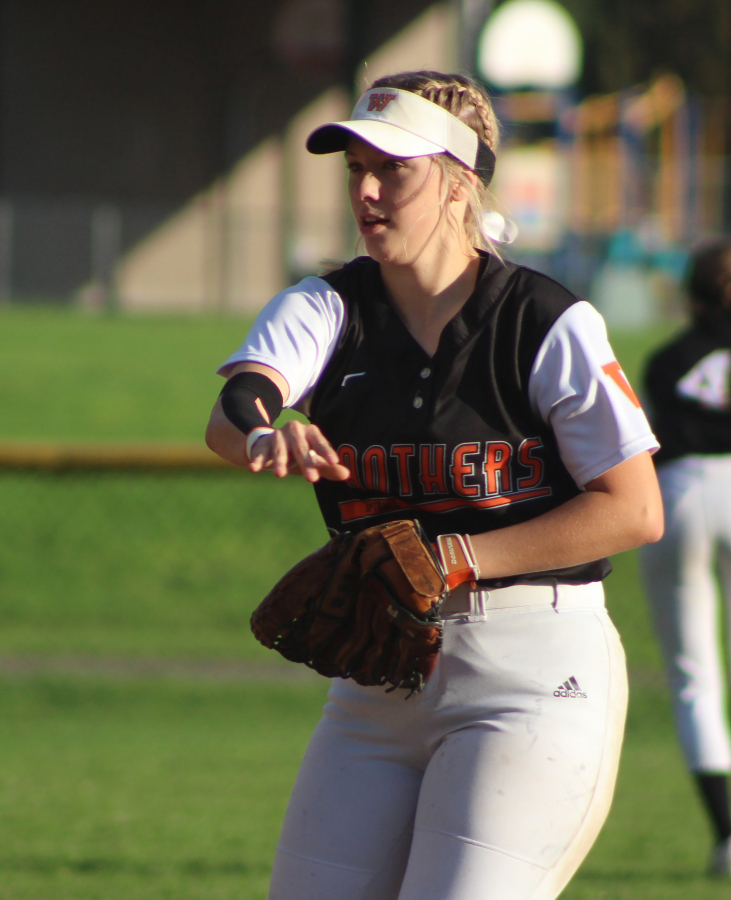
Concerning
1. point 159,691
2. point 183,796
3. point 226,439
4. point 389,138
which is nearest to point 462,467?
point 226,439

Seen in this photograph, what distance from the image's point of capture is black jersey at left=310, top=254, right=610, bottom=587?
217cm

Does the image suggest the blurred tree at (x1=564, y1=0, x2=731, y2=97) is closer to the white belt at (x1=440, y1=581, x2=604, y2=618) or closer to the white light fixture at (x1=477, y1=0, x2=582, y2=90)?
the white light fixture at (x1=477, y1=0, x2=582, y2=90)

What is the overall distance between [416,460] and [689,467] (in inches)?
111

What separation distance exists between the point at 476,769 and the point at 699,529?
2.88m

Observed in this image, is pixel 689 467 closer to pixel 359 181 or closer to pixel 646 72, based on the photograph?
pixel 359 181

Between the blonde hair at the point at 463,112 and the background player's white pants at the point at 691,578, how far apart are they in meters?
2.62

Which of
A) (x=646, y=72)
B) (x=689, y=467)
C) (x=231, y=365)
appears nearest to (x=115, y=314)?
(x=689, y=467)

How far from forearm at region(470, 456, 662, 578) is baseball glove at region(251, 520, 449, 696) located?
11 centimetres

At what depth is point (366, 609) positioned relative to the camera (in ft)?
7.26

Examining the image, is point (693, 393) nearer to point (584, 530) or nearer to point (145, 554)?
point (584, 530)

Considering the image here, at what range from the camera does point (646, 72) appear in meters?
47.9

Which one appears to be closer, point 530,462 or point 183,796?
point 530,462

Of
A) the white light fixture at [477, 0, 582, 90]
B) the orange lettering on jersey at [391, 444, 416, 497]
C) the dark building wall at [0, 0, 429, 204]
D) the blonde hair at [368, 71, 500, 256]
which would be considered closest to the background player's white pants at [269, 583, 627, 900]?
the orange lettering on jersey at [391, 444, 416, 497]

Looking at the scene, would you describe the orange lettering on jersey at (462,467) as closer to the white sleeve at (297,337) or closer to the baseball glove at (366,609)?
the baseball glove at (366,609)
